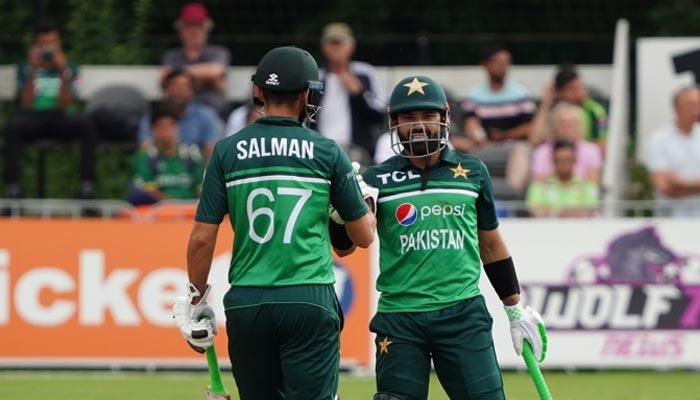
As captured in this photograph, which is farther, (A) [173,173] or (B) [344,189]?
(A) [173,173]

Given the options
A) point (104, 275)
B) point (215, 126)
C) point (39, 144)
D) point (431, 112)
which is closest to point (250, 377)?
point (431, 112)

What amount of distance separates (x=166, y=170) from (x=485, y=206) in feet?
23.7

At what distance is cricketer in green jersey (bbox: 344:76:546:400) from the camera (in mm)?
7453

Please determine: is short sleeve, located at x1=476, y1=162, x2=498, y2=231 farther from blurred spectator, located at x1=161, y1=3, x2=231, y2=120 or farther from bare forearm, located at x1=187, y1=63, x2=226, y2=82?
bare forearm, located at x1=187, y1=63, x2=226, y2=82

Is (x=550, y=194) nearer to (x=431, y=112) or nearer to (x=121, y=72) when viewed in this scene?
(x=121, y=72)

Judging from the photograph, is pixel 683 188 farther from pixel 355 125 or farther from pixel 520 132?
pixel 355 125

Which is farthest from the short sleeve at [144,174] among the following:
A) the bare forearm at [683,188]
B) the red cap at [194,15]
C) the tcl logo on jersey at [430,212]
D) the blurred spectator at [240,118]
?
the tcl logo on jersey at [430,212]

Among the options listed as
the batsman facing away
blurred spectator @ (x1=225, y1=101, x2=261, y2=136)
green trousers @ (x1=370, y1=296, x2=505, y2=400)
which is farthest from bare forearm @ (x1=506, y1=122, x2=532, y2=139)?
green trousers @ (x1=370, y1=296, x2=505, y2=400)

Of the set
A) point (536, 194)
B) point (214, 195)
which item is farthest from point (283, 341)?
point (536, 194)

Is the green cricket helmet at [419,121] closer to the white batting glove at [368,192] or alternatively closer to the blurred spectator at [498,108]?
the white batting glove at [368,192]

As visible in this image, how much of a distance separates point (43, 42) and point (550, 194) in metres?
5.40

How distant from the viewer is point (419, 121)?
7648mm

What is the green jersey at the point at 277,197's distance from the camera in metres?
6.75

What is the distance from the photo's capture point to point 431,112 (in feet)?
25.2
